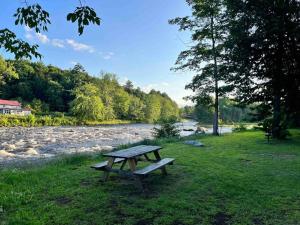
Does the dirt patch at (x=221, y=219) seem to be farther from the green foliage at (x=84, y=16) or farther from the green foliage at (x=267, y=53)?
the green foliage at (x=267, y=53)

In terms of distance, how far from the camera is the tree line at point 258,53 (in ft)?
52.0

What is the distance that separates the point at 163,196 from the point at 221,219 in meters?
1.45

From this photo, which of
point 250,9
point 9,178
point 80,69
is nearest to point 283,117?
point 250,9

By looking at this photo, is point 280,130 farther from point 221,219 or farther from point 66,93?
point 66,93

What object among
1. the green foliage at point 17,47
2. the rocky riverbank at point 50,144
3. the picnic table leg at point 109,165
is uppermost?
the green foliage at point 17,47

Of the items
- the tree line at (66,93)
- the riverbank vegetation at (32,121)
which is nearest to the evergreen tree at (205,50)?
the riverbank vegetation at (32,121)

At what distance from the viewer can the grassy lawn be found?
4539 millimetres

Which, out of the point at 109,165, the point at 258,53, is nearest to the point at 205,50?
the point at 258,53

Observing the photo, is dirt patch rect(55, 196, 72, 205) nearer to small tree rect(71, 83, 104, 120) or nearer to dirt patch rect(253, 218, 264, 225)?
dirt patch rect(253, 218, 264, 225)

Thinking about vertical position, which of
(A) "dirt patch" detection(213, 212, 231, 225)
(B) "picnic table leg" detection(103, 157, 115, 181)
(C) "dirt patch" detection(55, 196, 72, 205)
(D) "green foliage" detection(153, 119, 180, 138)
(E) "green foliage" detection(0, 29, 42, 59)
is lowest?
(C) "dirt patch" detection(55, 196, 72, 205)

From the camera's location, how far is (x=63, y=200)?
17.8 feet

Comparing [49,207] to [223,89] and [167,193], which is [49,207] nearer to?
[167,193]

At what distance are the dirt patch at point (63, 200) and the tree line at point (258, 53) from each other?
13534mm

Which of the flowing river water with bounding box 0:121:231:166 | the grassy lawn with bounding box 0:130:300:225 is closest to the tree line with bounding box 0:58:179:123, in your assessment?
the flowing river water with bounding box 0:121:231:166
